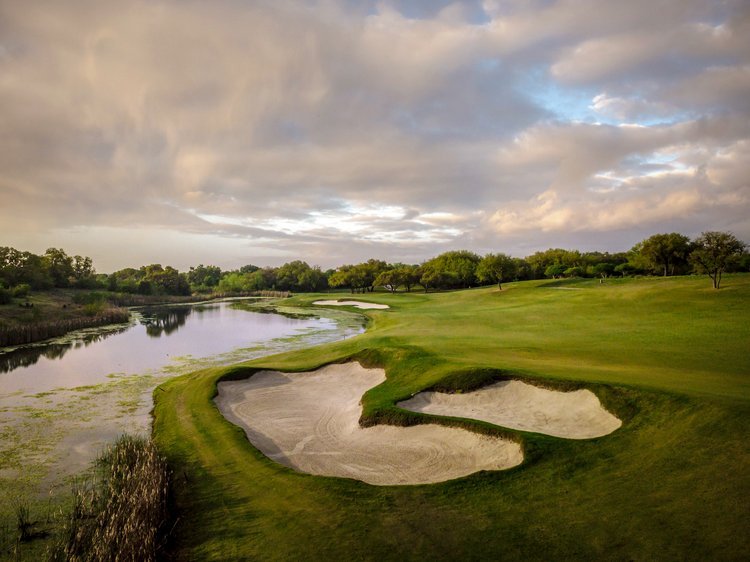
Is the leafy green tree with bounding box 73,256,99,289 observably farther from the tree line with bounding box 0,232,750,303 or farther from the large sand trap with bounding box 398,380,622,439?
the large sand trap with bounding box 398,380,622,439

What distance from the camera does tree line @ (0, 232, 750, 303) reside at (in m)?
55.9

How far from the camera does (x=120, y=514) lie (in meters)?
10.0

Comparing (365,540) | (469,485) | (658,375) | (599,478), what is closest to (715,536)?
(599,478)

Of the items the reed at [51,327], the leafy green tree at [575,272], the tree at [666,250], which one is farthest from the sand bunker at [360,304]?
the leafy green tree at [575,272]

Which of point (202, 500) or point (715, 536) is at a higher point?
point (715, 536)

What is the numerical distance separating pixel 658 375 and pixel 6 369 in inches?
1689

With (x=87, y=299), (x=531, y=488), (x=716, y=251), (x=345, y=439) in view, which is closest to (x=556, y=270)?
(x=716, y=251)

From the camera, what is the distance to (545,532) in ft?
28.6

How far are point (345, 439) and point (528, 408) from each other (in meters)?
7.42

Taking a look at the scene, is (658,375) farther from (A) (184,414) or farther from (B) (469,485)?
(A) (184,414)

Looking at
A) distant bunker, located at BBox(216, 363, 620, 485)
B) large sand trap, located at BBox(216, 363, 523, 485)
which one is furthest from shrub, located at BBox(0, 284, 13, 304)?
distant bunker, located at BBox(216, 363, 620, 485)

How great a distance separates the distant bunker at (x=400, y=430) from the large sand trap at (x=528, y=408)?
0.11 ft

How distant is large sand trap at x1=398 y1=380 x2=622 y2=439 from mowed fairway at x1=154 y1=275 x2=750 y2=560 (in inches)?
22.3

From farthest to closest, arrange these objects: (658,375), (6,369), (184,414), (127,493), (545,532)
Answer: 1. (6,369)
2. (184,414)
3. (658,375)
4. (127,493)
5. (545,532)
